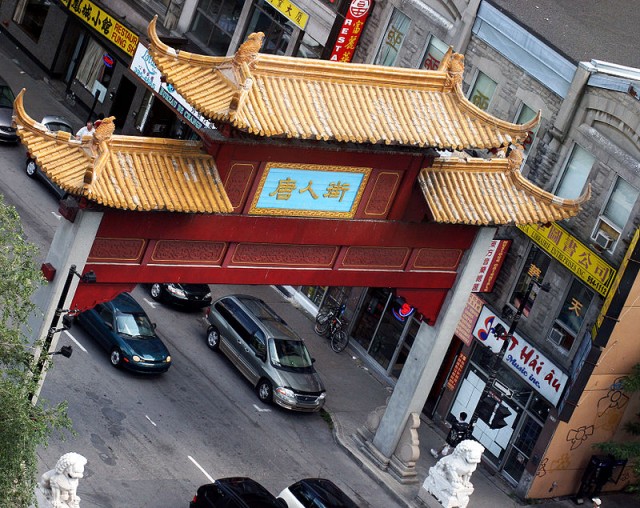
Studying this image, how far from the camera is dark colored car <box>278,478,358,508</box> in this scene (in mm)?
33250

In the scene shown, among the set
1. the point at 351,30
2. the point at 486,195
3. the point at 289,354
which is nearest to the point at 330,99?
the point at 486,195

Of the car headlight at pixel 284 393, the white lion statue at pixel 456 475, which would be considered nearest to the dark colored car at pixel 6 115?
the car headlight at pixel 284 393

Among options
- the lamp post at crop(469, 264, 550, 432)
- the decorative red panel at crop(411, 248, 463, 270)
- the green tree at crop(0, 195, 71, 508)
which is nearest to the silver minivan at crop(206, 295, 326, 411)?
the lamp post at crop(469, 264, 550, 432)

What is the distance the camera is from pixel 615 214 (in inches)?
1484

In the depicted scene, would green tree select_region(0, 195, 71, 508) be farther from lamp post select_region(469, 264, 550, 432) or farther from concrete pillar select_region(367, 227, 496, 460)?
concrete pillar select_region(367, 227, 496, 460)

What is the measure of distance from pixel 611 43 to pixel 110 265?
19958 millimetres

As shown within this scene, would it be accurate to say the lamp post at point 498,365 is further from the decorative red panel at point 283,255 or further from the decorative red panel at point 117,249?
the decorative red panel at point 117,249

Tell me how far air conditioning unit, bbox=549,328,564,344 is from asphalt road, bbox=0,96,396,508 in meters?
6.78

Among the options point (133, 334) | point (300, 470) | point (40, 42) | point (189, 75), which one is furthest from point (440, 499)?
point (40, 42)

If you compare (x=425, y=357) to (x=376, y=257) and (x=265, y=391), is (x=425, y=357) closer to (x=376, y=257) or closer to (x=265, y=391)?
(x=376, y=257)

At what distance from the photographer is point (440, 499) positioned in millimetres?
36000

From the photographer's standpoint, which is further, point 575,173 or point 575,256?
point 575,173

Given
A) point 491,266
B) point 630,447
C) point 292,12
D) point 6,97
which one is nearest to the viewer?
point 630,447

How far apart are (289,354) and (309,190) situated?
9.84 m
